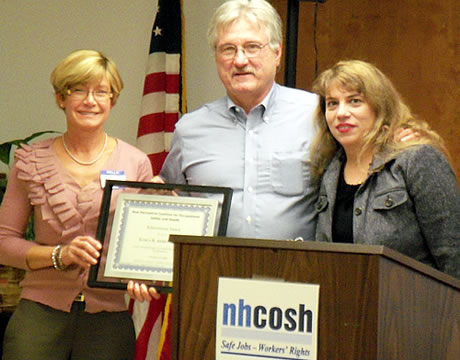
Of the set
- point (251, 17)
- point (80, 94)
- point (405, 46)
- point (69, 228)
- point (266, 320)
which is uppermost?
point (405, 46)

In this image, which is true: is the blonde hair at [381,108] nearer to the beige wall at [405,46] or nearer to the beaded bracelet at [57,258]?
the beaded bracelet at [57,258]

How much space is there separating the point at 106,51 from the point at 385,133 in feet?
8.48

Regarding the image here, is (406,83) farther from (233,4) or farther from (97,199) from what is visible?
(97,199)

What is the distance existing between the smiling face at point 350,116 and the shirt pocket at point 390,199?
7.4 inches

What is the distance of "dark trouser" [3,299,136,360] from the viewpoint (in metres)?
2.45

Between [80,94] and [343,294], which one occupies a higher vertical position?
[80,94]

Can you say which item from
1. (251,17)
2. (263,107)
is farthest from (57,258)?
(251,17)

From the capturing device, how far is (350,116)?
2225mm

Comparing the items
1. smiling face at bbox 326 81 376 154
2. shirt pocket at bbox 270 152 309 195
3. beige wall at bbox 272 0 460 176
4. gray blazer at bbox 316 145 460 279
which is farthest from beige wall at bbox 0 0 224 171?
gray blazer at bbox 316 145 460 279

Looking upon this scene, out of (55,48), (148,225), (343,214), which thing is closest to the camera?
(343,214)

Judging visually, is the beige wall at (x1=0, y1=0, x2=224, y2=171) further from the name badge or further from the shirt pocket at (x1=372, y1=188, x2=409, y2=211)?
the shirt pocket at (x1=372, y1=188, x2=409, y2=211)

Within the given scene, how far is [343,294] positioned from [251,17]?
1.34 m

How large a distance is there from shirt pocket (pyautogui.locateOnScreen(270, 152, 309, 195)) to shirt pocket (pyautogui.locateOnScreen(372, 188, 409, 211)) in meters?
0.45

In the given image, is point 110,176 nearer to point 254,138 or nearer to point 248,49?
point 254,138
